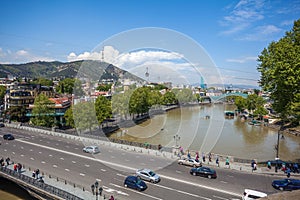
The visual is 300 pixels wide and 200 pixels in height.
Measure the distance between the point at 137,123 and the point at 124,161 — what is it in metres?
30.7

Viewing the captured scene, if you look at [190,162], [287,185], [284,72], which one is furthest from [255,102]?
[287,185]

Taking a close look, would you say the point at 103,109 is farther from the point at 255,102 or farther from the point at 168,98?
the point at 168,98

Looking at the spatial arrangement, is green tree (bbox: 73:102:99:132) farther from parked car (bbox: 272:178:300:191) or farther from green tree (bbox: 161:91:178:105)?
green tree (bbox: 161:91:178:105)

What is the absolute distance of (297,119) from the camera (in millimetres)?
19734

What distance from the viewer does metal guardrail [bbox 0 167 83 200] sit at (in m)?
13.6

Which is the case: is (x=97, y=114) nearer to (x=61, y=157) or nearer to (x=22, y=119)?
(x=61, y=157)

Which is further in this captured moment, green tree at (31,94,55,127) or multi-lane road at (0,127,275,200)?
green tree at (31,94,55,127)

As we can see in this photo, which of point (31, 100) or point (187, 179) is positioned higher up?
point (31, 100)

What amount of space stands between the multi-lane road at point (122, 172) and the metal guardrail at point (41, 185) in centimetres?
205

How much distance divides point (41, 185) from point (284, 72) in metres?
20.5

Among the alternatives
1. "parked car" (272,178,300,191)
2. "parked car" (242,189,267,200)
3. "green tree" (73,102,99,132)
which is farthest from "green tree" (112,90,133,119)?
"parked car" (242,189,267,200)

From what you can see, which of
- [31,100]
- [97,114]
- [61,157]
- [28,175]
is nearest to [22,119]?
[31,100]

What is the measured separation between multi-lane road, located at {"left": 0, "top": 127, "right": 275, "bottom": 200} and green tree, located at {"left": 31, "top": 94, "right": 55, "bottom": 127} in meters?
12.0

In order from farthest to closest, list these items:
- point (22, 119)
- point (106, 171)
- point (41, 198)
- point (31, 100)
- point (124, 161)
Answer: point (31, 100)
point (22, 119)
point (124, 161)
point (106, 171)
point (41, 198)
